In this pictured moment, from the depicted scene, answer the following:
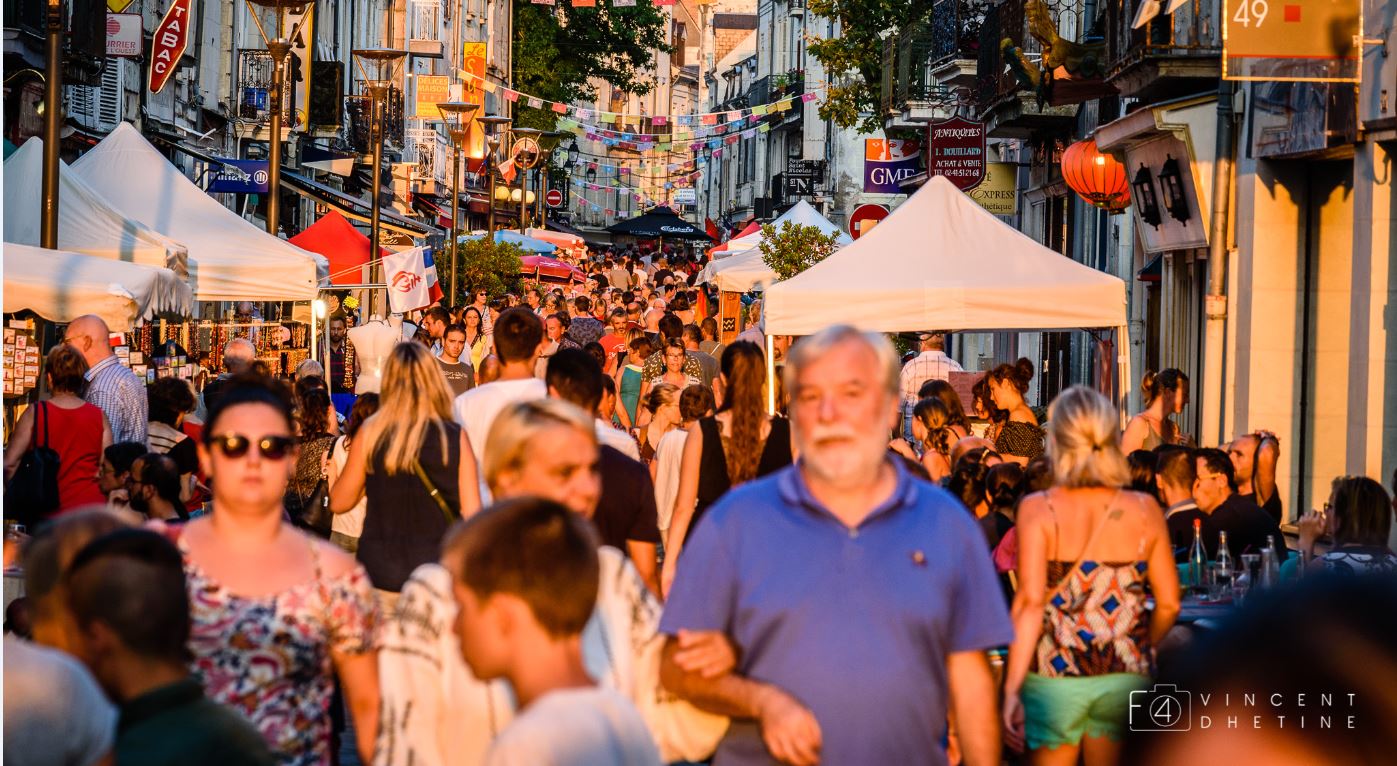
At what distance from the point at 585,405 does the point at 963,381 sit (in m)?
10.2

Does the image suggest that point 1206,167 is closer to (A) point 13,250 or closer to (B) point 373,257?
(A) point 13,250

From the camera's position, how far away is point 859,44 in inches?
1414

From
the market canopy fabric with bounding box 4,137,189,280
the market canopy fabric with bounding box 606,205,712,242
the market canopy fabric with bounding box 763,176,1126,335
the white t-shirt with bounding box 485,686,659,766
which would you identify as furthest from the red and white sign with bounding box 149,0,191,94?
the market canopy fabric with bounding box 606,205,712,242

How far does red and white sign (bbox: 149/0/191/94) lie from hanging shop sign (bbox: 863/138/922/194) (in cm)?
1163

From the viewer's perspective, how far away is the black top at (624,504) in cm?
707

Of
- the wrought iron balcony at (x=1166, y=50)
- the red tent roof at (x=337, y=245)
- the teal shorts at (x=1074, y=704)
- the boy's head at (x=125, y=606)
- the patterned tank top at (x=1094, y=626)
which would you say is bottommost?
the teal shorts at (x=1074, y=704)

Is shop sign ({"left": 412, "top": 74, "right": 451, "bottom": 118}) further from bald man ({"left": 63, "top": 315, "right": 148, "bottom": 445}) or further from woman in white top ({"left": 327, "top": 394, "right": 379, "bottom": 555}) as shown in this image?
woman in white top ({"left": 327, "top": 394, "right": 379, "bottom": 555})

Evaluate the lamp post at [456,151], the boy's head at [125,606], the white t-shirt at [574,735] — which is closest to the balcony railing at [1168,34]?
the boy's head at [125,606]

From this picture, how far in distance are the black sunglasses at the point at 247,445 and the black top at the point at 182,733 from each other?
4.19 feet

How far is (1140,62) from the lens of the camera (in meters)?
16.8

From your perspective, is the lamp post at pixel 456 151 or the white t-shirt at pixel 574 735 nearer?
the white t-shirt at pixel 574 735

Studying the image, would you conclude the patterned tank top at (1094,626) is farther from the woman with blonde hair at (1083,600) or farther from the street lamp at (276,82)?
the street lamp at (276,82)

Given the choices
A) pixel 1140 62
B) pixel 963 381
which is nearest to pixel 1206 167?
pixel 1140 62

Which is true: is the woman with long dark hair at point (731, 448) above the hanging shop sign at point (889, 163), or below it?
below
